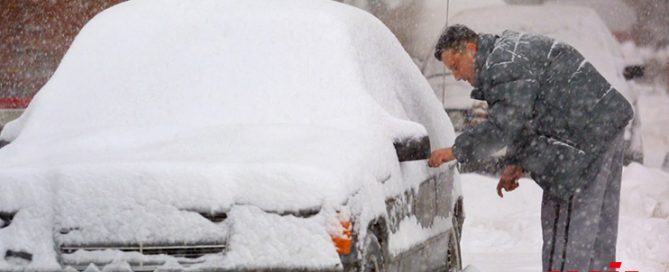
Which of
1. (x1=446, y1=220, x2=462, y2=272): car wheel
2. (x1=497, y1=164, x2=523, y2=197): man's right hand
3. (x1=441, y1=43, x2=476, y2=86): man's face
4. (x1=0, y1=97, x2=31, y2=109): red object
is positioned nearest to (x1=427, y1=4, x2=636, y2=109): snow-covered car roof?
(x1=0, y1=97, x2=31, y2=109): red object

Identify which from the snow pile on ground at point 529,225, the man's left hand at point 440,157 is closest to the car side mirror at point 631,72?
the snow pile on ground at point 529,225

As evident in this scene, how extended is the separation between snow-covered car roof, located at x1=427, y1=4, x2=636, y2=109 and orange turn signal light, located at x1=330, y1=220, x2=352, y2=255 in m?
7.73

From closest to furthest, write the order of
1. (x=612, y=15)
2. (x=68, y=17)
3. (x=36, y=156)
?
(x=36, y=156) → (x=68, y=17) → (x=612, y=15)

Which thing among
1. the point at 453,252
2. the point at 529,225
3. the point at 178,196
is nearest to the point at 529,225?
the point at 529,225

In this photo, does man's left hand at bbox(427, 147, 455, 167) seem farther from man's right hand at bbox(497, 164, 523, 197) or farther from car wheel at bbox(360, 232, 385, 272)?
car wheel at bbox(360, 232, 385, 272)

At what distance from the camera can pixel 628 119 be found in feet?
20.3

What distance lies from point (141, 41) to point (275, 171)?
1873 millimetres

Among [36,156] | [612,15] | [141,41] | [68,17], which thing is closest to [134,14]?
[141,41]

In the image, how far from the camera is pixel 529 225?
10.8m

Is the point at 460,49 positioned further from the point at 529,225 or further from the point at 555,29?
the point at 555,29

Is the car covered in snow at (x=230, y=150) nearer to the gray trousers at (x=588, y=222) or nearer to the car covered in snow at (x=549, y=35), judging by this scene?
the gray trousers at (x=588, y=222)

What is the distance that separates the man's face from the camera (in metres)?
6.29

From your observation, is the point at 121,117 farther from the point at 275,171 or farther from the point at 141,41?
the point at 275,171

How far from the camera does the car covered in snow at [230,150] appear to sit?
17.0 ft
